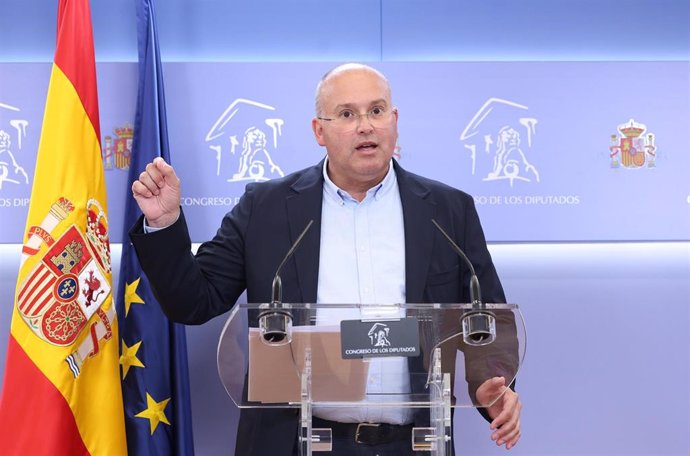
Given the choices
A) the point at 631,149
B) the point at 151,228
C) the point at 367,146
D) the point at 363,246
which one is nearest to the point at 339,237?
the point at 363,246

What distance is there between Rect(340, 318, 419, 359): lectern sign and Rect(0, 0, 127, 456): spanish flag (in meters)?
1.53

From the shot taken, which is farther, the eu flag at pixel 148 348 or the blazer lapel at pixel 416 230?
the eu flag at pixel 148 348

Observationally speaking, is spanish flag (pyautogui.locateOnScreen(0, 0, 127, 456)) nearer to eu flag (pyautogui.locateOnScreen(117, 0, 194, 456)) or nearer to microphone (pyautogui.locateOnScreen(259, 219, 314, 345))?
eu flag (pyautogui.locateOnScreen(117, 0, 194, 456))

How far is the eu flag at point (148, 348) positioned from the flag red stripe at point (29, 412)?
326mm

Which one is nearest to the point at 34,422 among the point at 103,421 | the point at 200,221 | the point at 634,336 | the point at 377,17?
the point at 103,421

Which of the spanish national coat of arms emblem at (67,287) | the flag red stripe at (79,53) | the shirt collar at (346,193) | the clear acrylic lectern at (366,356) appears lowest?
the clear acrylic lectern at (366,356)

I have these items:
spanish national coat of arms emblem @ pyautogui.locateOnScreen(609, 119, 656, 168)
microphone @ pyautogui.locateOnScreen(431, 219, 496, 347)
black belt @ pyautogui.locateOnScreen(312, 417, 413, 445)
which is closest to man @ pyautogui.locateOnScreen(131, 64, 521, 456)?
black belt @ pyautogui.locateOnScreen(312, 417, 413, 445)

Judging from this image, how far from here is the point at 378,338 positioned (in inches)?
72.2

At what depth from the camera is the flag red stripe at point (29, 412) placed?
2992mm

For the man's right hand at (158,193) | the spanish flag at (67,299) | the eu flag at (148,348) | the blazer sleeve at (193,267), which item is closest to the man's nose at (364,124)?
the blazer sleeve at (193,267)

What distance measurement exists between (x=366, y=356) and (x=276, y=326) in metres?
0.21

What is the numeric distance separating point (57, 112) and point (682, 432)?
3.05 meters

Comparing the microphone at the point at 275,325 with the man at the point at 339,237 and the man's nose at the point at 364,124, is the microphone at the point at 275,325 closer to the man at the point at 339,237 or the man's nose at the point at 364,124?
the man at the point at 339,237

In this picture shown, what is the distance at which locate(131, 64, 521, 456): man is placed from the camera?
2547 millimetres
